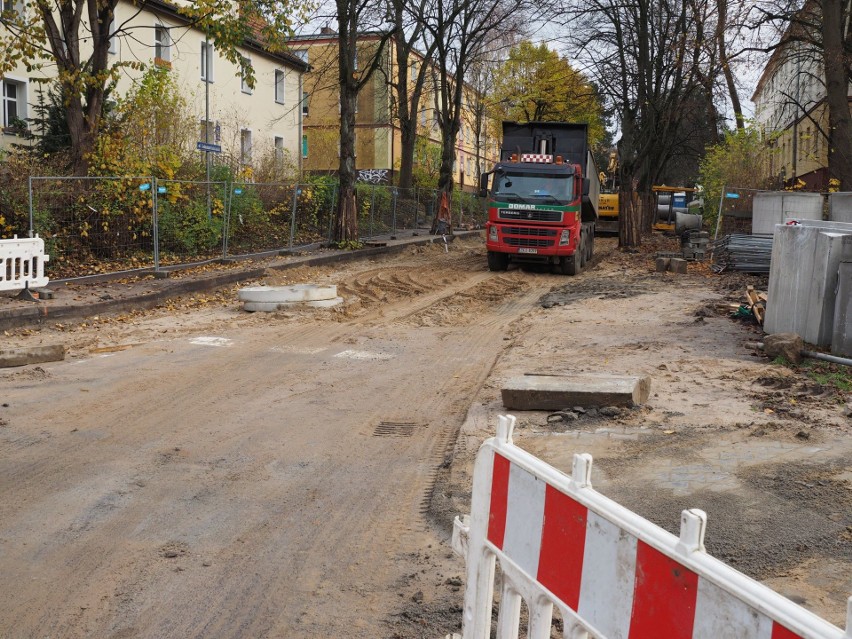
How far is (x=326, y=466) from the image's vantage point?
6.44 m

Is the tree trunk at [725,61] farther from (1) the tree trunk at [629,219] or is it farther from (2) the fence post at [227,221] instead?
(2) the fence post at [227,221]

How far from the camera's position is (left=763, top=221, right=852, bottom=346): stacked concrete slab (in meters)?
10.1

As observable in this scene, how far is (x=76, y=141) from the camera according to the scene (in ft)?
60.2

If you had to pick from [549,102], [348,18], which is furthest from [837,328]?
[549,102]

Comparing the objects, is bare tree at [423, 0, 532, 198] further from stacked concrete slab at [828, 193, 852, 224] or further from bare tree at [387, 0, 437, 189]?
stacked concrete slab at [828, 193, 852, 224]

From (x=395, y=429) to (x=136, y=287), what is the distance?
9.61 meters

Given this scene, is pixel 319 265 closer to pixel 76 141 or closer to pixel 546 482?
pixel 76 141

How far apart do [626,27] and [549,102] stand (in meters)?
15.0

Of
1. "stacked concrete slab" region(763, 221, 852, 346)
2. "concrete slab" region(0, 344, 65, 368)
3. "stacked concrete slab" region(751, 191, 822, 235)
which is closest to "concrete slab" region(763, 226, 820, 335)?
"stacked concrete slab" region(763, 221, 852, 346)

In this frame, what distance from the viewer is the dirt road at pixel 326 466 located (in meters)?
4.32

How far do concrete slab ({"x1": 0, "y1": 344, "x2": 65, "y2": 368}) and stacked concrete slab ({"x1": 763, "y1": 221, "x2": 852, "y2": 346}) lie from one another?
8.46 m

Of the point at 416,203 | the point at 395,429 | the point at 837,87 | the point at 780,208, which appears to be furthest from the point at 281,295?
the point at 416,203

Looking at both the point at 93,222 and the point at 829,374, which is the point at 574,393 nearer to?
the point at 829,374

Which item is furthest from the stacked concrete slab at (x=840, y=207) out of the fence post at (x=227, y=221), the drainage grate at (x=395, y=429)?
the drainage grate at (x=395, y=429)
